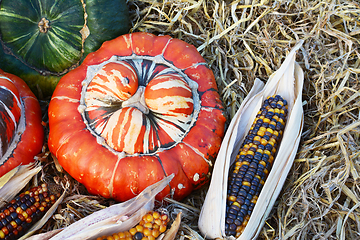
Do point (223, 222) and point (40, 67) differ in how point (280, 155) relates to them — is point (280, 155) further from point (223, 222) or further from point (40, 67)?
point (40, 67)

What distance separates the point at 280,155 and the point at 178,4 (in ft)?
5.91

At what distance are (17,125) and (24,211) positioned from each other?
711mm

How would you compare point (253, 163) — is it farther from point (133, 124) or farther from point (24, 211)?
point (24, 211)

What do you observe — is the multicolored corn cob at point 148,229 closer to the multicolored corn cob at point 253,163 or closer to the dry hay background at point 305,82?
the dry hay background at point 305,82

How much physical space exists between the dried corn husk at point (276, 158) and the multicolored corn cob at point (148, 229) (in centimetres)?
35

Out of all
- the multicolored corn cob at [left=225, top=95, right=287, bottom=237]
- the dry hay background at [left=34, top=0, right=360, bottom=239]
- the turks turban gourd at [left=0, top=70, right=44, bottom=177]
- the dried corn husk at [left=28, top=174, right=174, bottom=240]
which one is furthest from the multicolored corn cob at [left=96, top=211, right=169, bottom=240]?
the turks turban gourd at [left=0, top=70, right=44, bottom=177]

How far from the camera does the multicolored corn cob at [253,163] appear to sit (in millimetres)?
2082

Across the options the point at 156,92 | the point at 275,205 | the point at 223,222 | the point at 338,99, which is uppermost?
the point at 156,92

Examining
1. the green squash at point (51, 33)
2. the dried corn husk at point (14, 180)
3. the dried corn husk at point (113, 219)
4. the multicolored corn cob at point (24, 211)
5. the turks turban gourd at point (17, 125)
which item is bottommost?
the dried corn husk at point (113, 219)

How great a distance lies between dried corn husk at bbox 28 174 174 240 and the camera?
196cm

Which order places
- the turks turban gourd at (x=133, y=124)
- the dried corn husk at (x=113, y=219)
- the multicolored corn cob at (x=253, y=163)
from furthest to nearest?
the turks turban gourd at (x=133, y=124)
the multicolored corn cob at (x=253, y=163)
the dried corn husk at (x=113, y=219)

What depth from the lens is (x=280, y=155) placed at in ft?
7.48

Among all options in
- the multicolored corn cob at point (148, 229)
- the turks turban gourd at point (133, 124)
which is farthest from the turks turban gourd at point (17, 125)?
the multicolored corn cob at point (148, 229)

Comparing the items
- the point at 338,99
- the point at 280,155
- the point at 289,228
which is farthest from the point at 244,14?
the point at 289,228
